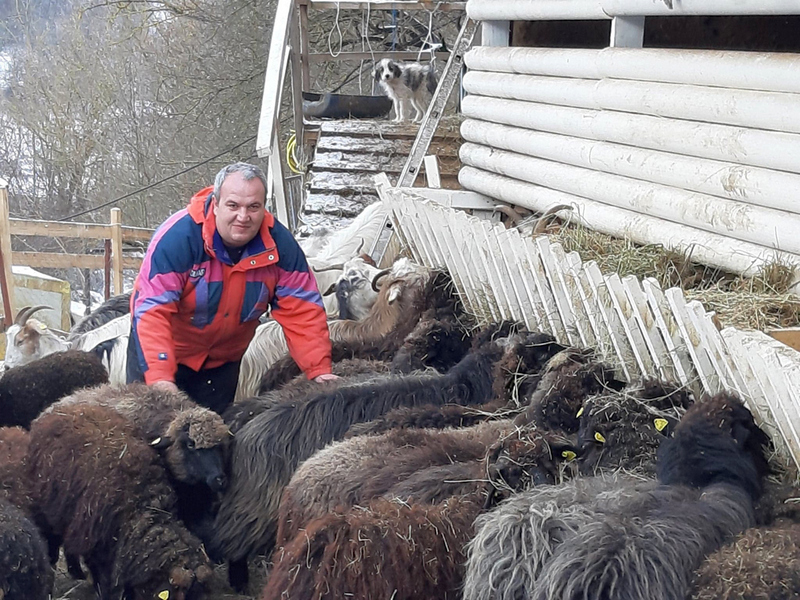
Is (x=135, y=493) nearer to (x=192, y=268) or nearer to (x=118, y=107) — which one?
(x=192, y=268)

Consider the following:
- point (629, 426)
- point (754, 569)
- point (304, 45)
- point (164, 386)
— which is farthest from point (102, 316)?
point (754, 569)

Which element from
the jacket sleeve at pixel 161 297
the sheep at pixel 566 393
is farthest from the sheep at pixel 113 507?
the sheep at pixel 566 393

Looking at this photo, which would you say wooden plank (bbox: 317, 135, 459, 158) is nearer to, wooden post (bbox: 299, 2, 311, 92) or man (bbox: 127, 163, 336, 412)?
wooden post (bbox: 299, 2, 311, 92)

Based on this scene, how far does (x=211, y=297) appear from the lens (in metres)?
5.62

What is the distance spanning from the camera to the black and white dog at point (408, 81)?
1372cm

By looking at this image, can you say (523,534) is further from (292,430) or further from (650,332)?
(292,430)

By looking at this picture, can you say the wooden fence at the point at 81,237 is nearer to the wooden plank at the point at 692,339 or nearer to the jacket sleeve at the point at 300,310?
the jacket sleeve at the point at 300,310

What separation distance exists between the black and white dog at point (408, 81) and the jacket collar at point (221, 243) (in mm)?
8371

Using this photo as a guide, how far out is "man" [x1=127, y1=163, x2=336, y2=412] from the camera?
540 cm

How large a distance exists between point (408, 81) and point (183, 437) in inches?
396

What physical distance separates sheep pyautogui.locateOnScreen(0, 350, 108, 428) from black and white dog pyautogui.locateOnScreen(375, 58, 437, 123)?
319 inches

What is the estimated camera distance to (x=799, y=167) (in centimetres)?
455

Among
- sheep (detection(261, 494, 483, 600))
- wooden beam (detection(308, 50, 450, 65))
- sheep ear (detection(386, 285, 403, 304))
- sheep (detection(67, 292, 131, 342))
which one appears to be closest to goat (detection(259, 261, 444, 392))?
sheep ear (detection(386, 285, 403, 304))

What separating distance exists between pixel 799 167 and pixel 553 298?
5.05ft
